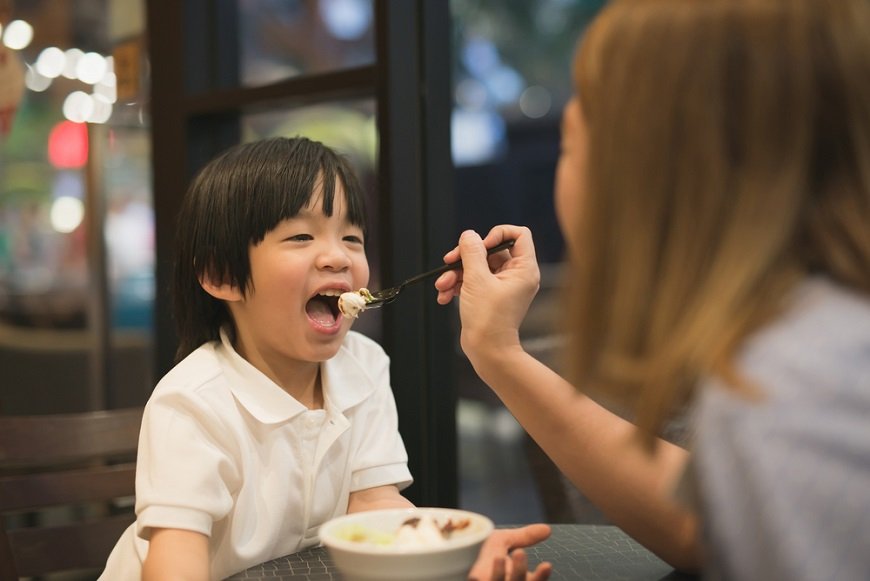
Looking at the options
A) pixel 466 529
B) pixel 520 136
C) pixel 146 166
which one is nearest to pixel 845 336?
pixel 466 529

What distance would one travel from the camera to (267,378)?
1.36 m

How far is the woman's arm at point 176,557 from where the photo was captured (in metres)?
1.10

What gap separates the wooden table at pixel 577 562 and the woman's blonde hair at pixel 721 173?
1.49 feet

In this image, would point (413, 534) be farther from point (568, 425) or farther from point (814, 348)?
point (814, 348)

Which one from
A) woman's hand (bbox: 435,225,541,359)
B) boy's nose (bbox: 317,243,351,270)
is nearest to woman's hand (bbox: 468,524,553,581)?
woman's hand (bbox: 435,225,541,359)

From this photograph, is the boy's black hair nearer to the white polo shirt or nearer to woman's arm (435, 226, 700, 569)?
the white polo shirt

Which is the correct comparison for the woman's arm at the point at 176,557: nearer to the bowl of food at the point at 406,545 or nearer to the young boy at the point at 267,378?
the young boy at the point at 267,378

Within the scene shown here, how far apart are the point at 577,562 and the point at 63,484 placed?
857 millimetres

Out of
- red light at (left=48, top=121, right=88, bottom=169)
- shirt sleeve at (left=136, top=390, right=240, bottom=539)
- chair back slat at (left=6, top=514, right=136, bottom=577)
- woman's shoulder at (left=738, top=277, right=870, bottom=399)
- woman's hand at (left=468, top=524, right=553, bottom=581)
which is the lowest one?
chair back slat at (left=6, top=514, right=136, bottom=577)

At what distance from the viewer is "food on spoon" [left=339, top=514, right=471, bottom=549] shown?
35.3 inches

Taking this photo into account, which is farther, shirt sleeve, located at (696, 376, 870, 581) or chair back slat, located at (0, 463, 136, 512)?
chair back slat, located at (0, 463, 136, 512)

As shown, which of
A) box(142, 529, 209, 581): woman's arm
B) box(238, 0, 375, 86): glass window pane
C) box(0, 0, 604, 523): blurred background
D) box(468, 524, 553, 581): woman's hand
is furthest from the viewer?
box(238, 0, 375, 86): glass window pane

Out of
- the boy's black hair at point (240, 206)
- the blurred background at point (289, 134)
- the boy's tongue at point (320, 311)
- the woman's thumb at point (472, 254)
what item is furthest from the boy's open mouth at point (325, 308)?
the blurred background at point (289, 134)

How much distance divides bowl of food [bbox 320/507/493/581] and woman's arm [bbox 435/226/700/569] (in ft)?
0.80
